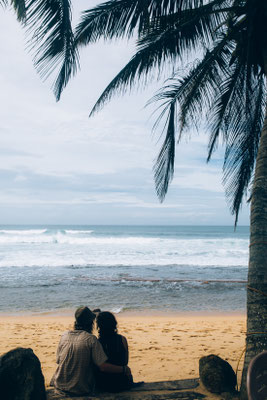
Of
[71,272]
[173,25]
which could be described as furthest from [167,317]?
[71,272]

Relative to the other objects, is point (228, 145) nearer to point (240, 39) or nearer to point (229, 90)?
point (229, 90)

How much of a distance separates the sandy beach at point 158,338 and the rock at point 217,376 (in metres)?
0.72

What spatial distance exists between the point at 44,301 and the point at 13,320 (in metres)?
2.08

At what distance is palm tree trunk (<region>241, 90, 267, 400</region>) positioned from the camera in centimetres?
323

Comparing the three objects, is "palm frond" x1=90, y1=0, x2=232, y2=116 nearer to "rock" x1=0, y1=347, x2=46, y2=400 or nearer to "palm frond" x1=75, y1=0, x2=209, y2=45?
"palm frond" x1=75, y1=0, x2=209, y2=45

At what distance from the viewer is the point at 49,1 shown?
3479 mm

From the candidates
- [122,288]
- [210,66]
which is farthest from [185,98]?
[122,288]

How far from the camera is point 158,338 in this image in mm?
6570

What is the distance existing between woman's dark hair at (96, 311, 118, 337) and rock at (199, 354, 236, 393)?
39.6 inches

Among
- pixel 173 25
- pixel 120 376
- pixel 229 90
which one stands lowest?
pixel 120 376

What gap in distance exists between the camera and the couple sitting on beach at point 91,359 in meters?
3.37

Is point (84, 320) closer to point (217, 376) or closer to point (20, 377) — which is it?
point (20, 377)

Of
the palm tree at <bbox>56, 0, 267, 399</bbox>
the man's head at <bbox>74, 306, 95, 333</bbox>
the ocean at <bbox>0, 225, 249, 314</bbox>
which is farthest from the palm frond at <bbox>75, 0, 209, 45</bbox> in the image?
the ocean at <bbox>0, 225, 249, 314</bbox>

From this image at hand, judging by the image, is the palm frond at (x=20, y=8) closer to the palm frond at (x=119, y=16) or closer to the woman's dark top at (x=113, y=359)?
the palm frond at (x=119, y=16)
